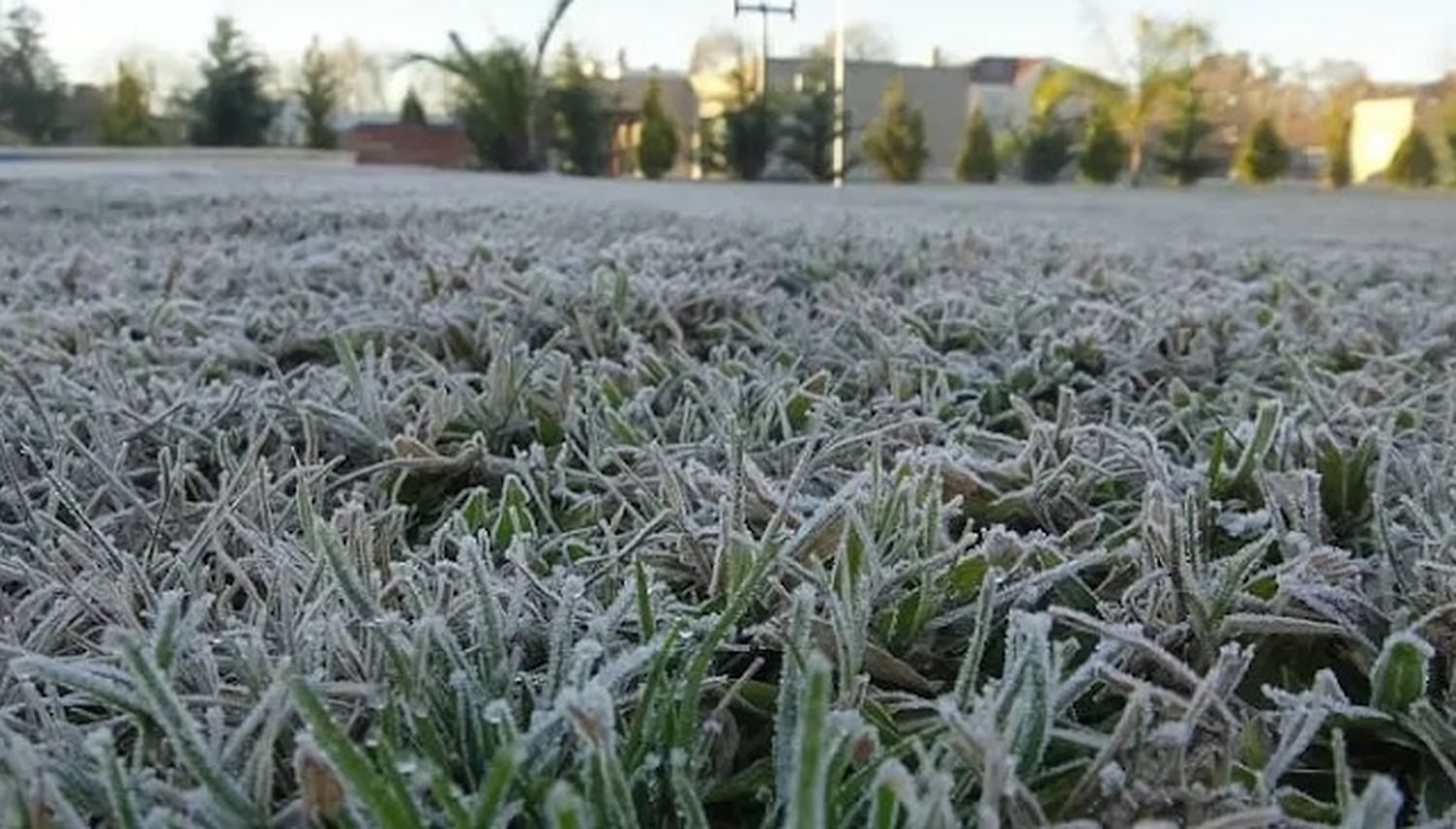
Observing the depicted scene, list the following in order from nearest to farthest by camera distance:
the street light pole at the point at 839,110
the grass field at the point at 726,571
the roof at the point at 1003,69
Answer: the grass field at the point at 726,571 < the street light pole at the point at 839,110 < the roof at the point at 1003,69

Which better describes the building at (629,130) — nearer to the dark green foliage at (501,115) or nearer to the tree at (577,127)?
the tree at (577,127)

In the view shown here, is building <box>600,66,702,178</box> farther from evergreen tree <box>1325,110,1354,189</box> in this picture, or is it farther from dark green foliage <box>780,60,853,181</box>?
evergreen tree <box>1325,110,1354,189</box>

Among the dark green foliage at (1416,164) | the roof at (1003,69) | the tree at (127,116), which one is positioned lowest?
the dark green foliage at (1416,164)

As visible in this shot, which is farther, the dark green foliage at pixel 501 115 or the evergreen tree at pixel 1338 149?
the evergreen tree at pixel 1338 149

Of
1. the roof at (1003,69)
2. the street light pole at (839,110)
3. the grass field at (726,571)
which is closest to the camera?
the grass field at (726,571)

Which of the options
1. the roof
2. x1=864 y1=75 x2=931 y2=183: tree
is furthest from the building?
the roof

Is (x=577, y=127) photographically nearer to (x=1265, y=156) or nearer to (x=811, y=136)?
(x=811, y=136)

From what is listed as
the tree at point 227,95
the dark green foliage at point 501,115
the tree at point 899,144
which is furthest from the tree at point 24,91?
the tree at point 899,144
